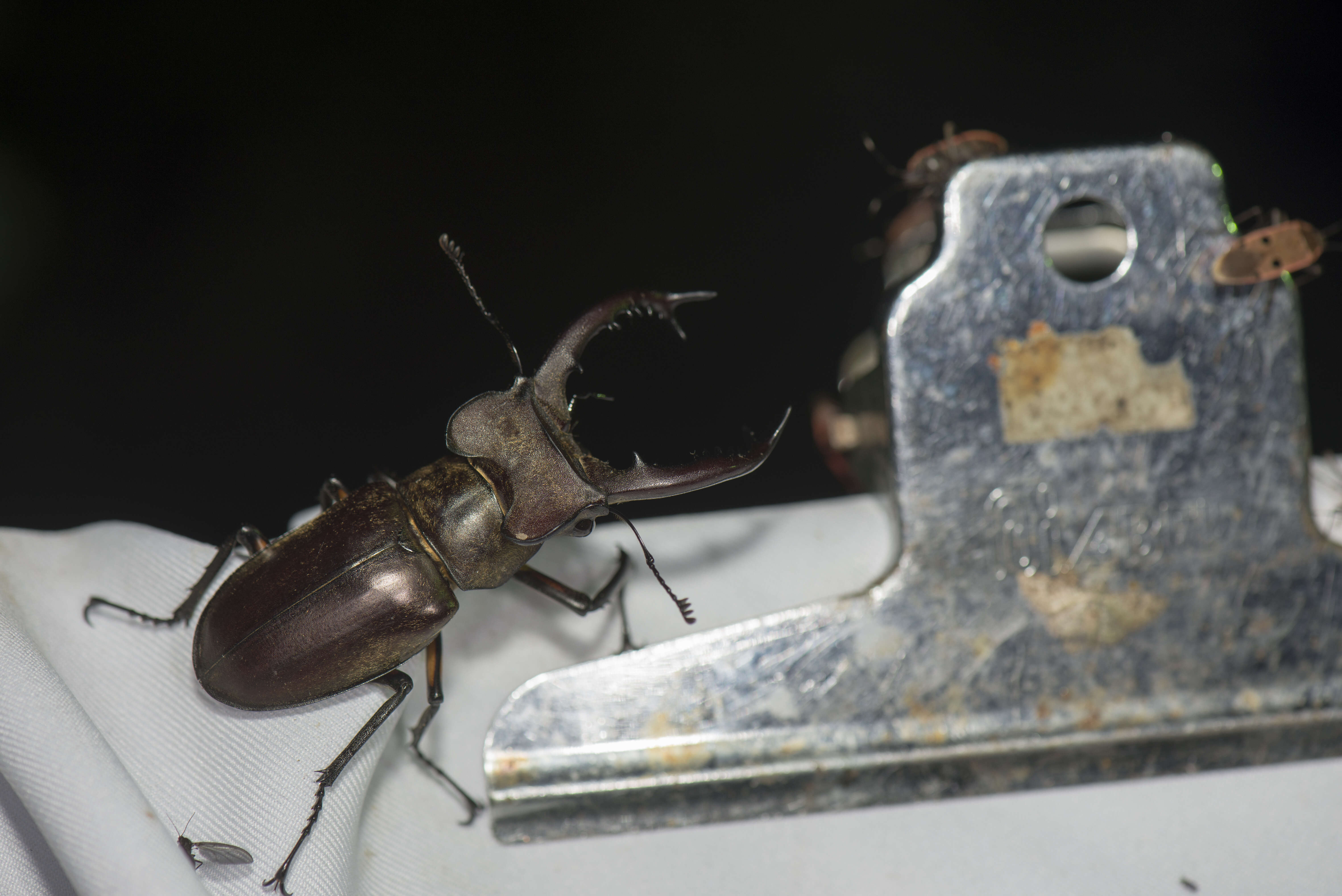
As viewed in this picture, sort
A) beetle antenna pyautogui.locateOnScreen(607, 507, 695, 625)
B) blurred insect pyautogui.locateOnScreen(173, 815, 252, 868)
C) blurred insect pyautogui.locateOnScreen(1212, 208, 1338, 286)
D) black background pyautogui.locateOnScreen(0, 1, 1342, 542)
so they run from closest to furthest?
1. blurred insect pyautogui.locateOnScreen(173, 815, 252, 868)
2. beetle antenna pyautogui.locateOnScreen(607, 507, 695, 625)
3. blurred insect pyautogui.locateOnScreen(1212, 208, 1338, 286)
4. black background pyautogui.locateOnScreen(0, 1, 1342, 542)

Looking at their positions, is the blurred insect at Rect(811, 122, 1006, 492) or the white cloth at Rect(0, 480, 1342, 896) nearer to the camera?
the white cloth at Rect(0, 480, 1342, 896)

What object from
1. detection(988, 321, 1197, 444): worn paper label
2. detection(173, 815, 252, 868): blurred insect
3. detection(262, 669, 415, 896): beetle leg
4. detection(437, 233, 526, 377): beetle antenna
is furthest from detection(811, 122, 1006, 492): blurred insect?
detection(173, 815, 252, 868): blurred insect

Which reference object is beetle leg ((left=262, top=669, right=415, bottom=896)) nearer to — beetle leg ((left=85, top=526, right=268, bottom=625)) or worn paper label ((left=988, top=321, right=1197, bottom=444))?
beetle leg ((left=85, top=526, right=268, bottom=625))

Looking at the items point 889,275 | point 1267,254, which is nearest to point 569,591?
point 889,275

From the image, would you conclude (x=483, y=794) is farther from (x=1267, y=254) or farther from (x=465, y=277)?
(x=1267, y=254)

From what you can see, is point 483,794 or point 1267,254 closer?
point 1267,254

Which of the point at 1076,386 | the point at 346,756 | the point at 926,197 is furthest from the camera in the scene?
the point at 926,197
